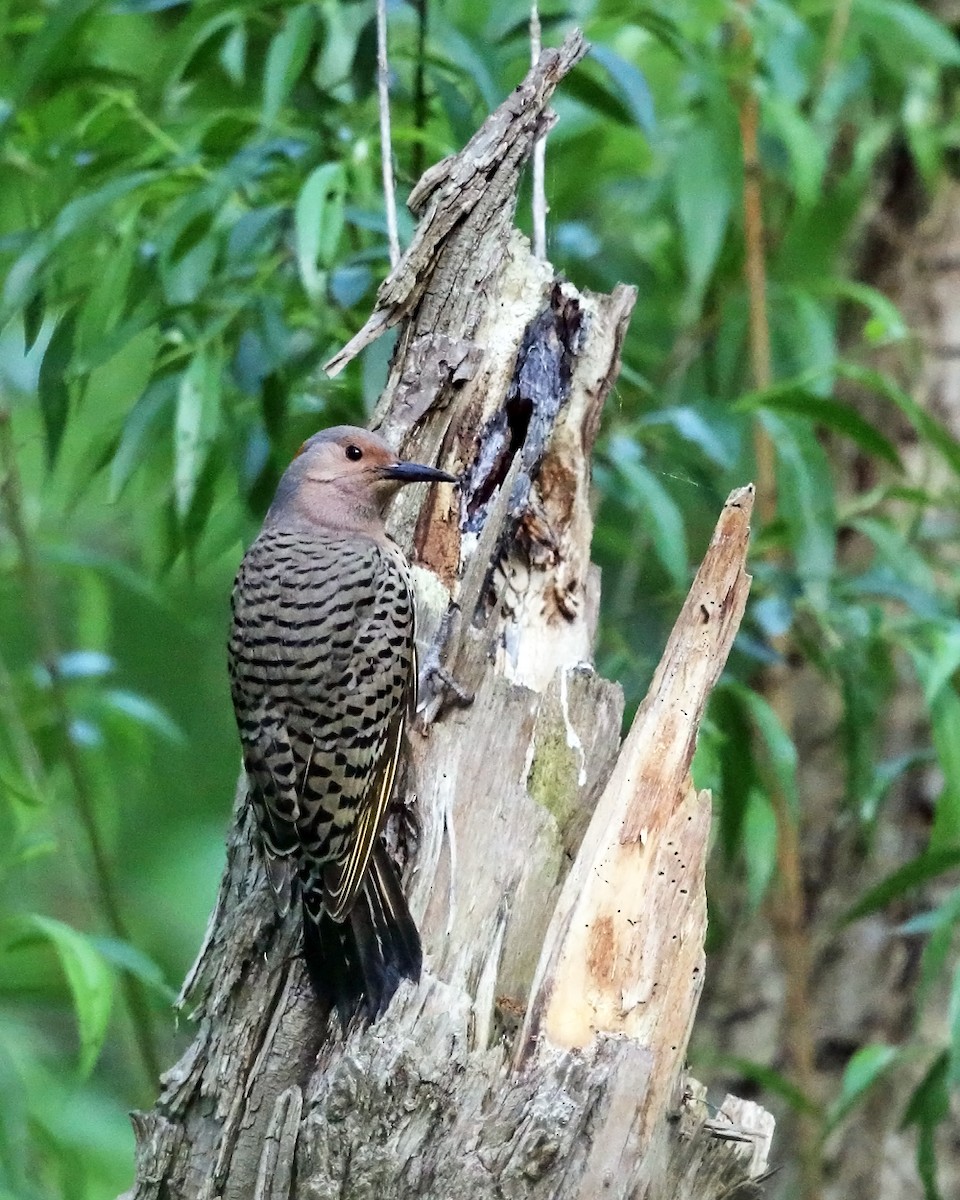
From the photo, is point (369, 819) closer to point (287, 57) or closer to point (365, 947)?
point (365, 947)

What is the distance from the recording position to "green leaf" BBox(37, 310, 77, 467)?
3.20 m

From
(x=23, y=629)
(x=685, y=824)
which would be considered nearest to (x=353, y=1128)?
(x=685, y=824)

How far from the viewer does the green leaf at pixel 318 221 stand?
294 centimetres

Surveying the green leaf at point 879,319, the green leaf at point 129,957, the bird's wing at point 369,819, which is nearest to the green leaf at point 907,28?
the green leaf at point 879,319

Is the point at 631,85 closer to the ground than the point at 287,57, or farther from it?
farther from it

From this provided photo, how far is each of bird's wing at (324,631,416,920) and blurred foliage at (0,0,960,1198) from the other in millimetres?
671

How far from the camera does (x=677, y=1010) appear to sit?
7.65 ft

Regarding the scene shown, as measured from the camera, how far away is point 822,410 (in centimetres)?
349

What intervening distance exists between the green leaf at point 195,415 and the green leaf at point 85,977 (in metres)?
0.95

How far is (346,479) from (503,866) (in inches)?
35.8

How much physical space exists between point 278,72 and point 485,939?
1778mm

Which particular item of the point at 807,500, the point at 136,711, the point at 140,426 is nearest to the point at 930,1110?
the point at 807,500

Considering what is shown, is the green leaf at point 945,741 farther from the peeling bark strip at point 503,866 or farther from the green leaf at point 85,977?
the green leaf at point 85,977

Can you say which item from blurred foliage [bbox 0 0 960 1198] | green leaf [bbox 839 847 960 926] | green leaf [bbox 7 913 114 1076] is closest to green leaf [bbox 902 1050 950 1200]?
blurred foliage [bbox 0 0 960 1198]
